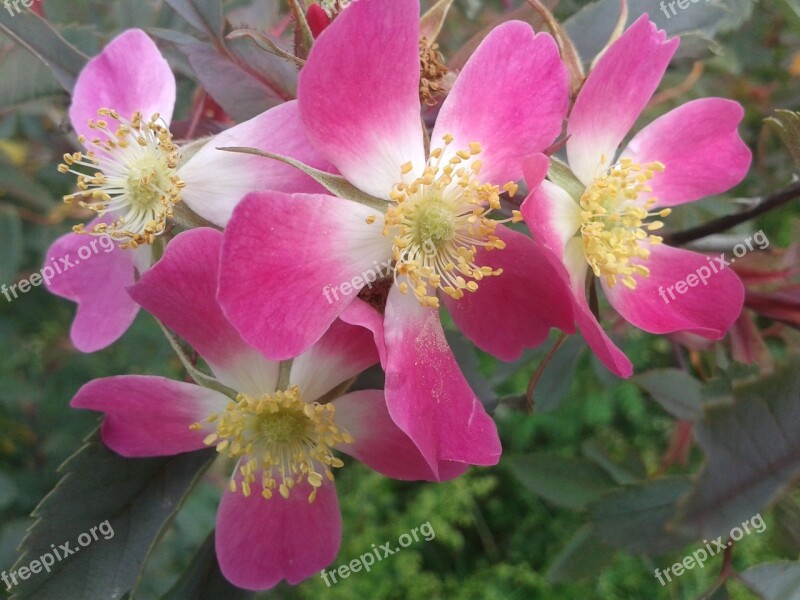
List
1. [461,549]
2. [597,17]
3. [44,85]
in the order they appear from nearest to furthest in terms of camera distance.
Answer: [597,17] → [44,85] → [461,549]

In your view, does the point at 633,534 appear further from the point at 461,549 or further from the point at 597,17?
the point at 461,549

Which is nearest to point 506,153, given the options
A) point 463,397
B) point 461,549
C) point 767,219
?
point 463,397

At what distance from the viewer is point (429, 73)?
0.93m

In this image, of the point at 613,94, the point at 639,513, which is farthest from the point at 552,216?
the point at 639,513

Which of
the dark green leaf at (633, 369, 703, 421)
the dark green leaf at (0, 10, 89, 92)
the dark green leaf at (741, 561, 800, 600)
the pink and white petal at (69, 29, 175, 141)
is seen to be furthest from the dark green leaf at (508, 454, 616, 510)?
the dark green leaf at (0, 10, 89, 92)

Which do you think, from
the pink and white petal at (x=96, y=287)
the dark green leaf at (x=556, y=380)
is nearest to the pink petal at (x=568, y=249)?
the pink and white petal at (x=96, y=287)

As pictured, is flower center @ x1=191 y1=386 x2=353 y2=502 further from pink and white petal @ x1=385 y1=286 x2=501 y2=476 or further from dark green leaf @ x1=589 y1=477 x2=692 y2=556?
dark green leaf @ x1=589 y1=477 x2=692 y2=556

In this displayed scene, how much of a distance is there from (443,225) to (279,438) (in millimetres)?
365

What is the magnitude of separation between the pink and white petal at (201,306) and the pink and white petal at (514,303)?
0.89 feet

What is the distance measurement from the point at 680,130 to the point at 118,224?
0.81 meters

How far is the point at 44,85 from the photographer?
135 centimetres

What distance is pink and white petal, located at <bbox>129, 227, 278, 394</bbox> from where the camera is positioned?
79cm

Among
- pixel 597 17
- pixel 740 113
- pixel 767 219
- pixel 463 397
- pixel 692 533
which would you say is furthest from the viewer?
pixel 767 219

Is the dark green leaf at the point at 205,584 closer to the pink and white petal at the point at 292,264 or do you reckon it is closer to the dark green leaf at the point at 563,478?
the pink and white petal at the point at 292,264
